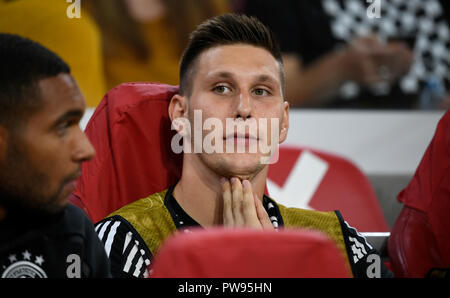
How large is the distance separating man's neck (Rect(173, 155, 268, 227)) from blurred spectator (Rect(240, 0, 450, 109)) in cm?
125

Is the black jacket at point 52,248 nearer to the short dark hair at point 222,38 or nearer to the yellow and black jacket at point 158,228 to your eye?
the yellow and black jacket at point 158,228

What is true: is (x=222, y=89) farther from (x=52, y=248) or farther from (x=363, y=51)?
(x=363, y=51)

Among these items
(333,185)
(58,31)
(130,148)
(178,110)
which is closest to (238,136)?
(178,110)

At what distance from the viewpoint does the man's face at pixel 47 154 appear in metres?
0.77

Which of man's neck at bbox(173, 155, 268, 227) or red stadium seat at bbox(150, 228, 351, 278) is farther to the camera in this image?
man's neck at bbox(173, 155, 268, 227)

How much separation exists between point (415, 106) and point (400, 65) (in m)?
0.17

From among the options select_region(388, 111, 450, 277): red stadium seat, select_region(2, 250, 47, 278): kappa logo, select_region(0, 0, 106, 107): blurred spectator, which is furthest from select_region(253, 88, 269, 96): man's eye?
select_region(0, 0, 106, 107): blurred spectator

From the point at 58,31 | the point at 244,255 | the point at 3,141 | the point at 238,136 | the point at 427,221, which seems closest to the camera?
the point at 244,255

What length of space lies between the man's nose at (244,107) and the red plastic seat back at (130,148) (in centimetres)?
25

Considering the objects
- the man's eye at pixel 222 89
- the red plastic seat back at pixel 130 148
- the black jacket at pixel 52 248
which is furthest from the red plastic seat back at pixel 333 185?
the black jacket at pixel 52 248

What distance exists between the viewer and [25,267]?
818 millimetres

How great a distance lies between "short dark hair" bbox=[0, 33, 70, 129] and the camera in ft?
2.49

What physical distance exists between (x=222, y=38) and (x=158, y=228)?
0.39 m

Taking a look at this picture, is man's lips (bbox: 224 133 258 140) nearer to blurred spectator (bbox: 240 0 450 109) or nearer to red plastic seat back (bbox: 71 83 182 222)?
red plastic seat back (bbox: 71 83 182 222)
